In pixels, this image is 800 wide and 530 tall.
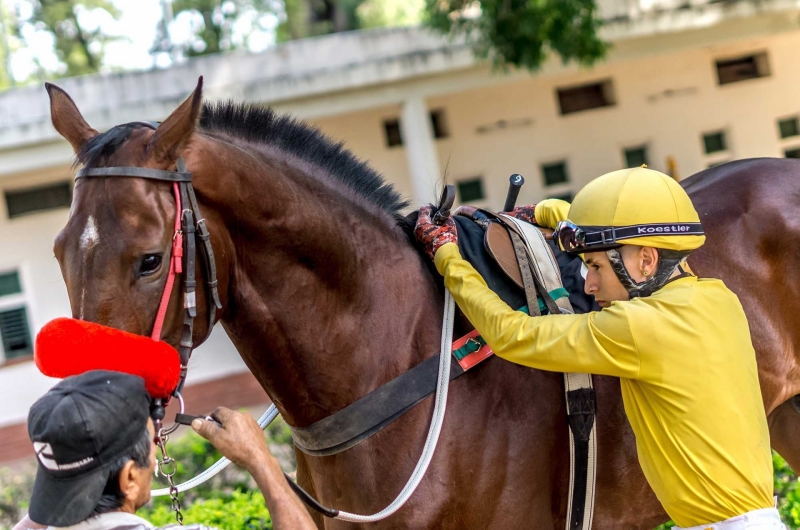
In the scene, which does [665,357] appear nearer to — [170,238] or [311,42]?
[170,238]

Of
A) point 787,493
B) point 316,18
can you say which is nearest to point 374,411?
point 787,493

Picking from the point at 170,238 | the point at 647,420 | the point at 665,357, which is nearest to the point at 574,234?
the point at 665,357

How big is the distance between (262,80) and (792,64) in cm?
680

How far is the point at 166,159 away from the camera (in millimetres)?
2064

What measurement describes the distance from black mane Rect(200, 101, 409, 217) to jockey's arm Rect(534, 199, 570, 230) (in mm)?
536

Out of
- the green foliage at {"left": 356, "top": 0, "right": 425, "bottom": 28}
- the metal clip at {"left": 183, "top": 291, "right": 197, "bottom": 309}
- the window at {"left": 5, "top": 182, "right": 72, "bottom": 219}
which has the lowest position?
the metal clip at {"left": 183, "top": 291, "right": 197, "bottom": 309}

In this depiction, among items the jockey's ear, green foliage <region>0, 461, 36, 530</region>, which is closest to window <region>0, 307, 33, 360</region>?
green foliage <region>0, 461, 36, 530</region>

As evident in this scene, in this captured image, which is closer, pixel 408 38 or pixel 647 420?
pixel 647 420

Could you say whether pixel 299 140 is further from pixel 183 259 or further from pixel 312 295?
pixel 183 259

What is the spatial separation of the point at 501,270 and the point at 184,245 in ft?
3.26

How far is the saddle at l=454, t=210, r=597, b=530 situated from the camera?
7.84 ft

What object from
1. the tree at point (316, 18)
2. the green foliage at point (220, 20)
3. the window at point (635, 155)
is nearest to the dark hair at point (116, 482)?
the window at point (635, 155)

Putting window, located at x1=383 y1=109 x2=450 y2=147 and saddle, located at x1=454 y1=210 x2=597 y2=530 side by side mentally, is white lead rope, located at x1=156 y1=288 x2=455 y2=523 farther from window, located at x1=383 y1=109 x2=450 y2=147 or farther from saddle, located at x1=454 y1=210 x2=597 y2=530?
window, located at x1=383 y1=109 x2=450 y2=147

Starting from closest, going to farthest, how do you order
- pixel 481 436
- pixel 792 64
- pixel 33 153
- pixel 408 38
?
1. pixel 481 436
2. pixel 33 153
3. pixel 408 38
4. pixel 792 64
